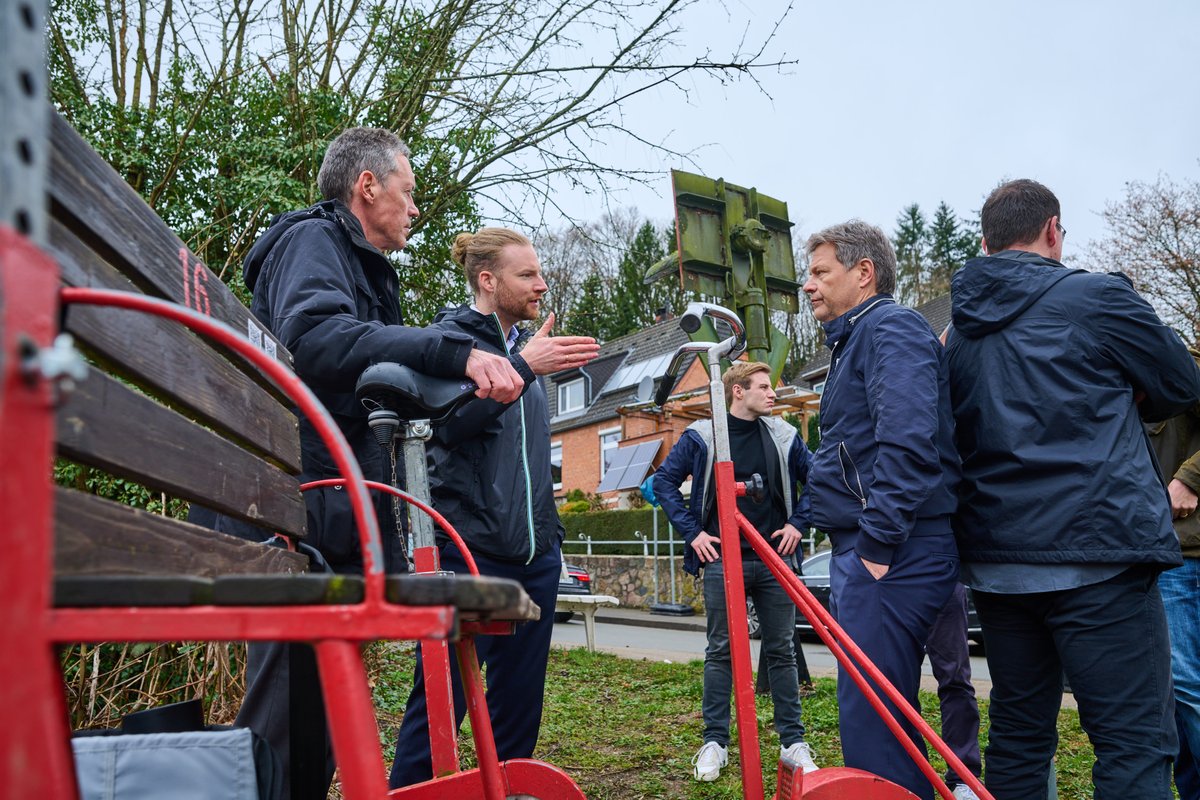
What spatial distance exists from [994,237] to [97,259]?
8.94ft

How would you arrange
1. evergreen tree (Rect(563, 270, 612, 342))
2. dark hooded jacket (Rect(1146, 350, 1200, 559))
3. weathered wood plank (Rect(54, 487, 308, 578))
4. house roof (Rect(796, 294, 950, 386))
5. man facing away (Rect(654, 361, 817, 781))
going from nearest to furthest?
1. weathered wood plank (Rect(54, 487, 308, 578))
2. dark hooded jacket (Rect(1146, 350, 1200, 559))
3. man facing away (Rect(654, 361, 817, 781))
4. evergreen tree (Rect(563, 270, 612, 342))
5. house roof (Rect(796, 294, 950, 386))

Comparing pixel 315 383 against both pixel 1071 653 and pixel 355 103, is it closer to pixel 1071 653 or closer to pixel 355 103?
pixel 1071 653

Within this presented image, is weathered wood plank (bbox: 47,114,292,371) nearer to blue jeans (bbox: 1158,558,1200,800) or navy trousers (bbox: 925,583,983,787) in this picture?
blue jeans (bbox: 1158,558,1200,800)

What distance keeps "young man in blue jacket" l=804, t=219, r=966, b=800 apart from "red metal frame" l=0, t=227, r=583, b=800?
2091mm

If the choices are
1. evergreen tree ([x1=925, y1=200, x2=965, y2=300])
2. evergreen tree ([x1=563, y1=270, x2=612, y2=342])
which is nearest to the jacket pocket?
Answer: evergreen tree ([x1=563, y1=270, x2=612, y2=342])

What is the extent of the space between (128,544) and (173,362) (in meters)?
0.36

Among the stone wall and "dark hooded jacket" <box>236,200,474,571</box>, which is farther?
the stone wall

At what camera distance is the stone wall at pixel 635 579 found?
63.9 ft

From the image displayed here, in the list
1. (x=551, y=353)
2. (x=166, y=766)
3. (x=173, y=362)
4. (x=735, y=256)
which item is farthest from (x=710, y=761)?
(x=735, y=256)

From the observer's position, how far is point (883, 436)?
9.40ft

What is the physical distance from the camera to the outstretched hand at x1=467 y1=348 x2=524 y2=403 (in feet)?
6.93

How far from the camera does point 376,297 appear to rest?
2.69m

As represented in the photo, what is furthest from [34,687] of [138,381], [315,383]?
[315,383]

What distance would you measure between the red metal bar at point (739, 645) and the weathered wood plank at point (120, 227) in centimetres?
163
